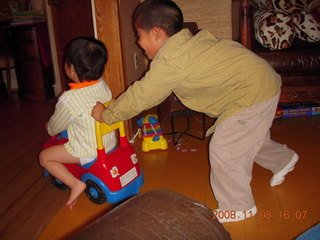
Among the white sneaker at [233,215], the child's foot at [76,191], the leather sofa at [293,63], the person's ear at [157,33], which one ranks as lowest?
the white sneaker at [233,215]

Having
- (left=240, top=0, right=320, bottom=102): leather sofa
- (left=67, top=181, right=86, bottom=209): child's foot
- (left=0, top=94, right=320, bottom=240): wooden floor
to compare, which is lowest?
(left=0, top=94, right=320, bottom=240): wooden floor

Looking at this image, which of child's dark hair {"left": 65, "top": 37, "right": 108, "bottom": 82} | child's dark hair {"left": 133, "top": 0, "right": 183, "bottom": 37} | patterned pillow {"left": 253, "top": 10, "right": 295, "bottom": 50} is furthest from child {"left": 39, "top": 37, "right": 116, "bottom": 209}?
patterned pillow {"left": 253, "top": 10, "right": 295, "bottom": 50}

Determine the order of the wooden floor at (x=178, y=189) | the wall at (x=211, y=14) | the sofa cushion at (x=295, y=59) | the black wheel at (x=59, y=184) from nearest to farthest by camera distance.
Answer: the wooden floor at (x=178, y=189), the black wheel at (x=59, y=184), the sofa cushion at (x=295, y=59), the wall at (x=211, y=14)

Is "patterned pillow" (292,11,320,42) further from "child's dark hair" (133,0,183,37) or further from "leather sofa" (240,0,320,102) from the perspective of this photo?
"child's dark hair" (133,0,183,37)

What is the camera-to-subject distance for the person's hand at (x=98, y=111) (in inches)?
47.4

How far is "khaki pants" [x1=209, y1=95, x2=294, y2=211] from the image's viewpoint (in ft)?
3.69

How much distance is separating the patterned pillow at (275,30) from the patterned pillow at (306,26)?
0.21m

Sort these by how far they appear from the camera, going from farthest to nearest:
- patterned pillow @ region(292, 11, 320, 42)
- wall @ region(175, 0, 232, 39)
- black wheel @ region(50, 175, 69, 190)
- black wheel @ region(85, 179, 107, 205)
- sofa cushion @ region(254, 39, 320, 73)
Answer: wall @ region(175, 0, 232, 39) < patterned pillow @ region(292, 11, 320, 42) < sofa cushion @ region(254, 39, 320, 73) < black wheel @ region(50, 175, 69, 190) < black wheel @ region(85, 179, 107, 205)

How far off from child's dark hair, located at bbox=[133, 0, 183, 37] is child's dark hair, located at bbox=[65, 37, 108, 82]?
0.26m

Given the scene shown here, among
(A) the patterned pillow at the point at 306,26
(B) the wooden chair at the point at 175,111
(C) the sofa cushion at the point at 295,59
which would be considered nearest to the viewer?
(B) the wooden chair at the point at 175,111

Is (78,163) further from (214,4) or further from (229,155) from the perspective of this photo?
(214,4)

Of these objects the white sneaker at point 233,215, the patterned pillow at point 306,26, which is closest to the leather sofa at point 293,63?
the patterned pillow at point 306,26

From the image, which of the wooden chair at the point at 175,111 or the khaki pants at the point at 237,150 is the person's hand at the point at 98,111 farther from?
the wooden chair at the point at 175,111

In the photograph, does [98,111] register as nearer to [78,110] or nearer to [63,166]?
[78,110]
